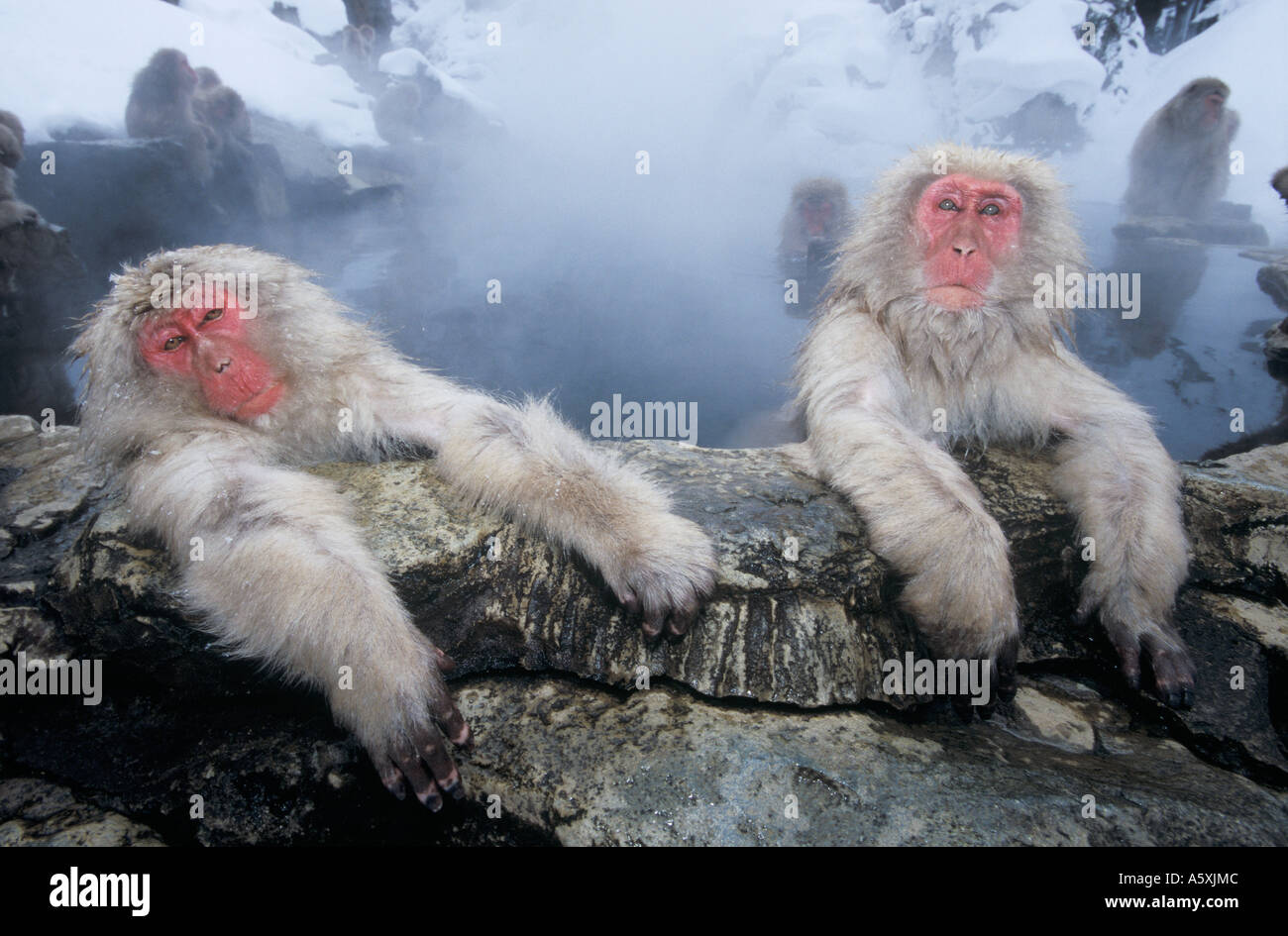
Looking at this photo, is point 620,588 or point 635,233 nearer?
point 620,588

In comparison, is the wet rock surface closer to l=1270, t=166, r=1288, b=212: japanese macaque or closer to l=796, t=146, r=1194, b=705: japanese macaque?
l=796, t=146, r=1194, b=705: japanese macaque

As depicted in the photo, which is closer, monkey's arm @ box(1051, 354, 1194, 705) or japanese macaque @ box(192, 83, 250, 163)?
monkey's arm @ box(1051, 354, 1194, 705)

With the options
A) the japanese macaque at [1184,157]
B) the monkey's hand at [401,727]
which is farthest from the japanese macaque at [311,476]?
the japanese macaque at [1184,157]

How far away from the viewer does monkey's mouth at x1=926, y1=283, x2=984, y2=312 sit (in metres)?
2.80

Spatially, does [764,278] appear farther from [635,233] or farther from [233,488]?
[233,488]

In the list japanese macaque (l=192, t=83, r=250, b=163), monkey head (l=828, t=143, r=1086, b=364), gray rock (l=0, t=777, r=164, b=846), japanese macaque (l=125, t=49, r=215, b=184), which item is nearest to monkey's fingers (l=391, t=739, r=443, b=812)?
gray rock (l=0, t=777, r=164, b=846)

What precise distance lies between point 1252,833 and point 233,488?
256 centimetres

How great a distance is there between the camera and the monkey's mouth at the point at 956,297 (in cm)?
280

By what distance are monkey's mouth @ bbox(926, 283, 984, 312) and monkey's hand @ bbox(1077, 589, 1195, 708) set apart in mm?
1083

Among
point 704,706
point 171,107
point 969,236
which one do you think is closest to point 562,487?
point 704,706

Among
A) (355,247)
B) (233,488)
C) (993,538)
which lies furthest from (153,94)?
(993,538)

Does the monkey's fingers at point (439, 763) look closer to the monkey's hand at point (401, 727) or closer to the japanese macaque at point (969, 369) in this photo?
the monkey's hand at point (401, 727)

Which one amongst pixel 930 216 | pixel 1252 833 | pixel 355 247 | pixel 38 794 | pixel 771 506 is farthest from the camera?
pixel 355 247

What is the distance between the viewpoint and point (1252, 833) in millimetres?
1638
